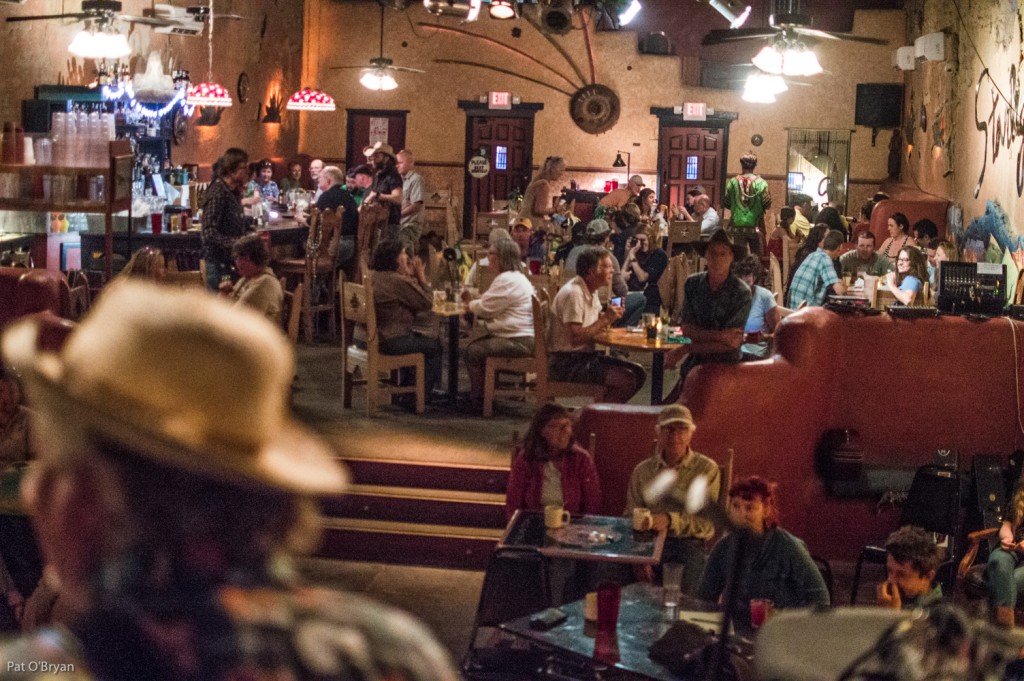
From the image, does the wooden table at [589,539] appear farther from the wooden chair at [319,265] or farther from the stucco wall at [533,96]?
the stucco wall at [533,96]

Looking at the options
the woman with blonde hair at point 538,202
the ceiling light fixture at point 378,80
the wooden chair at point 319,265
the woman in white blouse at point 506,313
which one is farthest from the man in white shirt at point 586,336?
the ceiling light fixture at point 378,80

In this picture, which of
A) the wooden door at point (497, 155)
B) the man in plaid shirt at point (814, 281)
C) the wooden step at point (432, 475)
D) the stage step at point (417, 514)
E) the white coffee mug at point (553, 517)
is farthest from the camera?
the wooden door at point (497, 155)

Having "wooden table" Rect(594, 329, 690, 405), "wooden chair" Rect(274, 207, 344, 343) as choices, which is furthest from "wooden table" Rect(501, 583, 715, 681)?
"wooden chair" Rect(274, 207, 344, 343)

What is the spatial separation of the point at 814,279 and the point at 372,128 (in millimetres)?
10255

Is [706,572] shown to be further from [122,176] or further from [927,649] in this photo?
[122,176]

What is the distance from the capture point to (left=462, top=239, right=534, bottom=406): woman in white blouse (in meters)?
7.34

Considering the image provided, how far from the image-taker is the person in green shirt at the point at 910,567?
13.5ft

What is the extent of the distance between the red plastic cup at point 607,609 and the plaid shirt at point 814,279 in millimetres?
5051

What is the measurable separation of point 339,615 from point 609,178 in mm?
17116

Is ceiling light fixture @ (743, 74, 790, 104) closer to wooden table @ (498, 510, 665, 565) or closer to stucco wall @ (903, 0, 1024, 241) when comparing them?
stucco wall @ (903, 0, 1024, 241)

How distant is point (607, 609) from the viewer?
3.99 meters

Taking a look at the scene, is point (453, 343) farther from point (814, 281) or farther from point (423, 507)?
point (814, 281)

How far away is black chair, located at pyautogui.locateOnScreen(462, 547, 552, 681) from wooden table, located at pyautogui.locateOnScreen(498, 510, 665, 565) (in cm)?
7

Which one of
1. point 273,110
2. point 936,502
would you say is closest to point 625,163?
point 273,110
